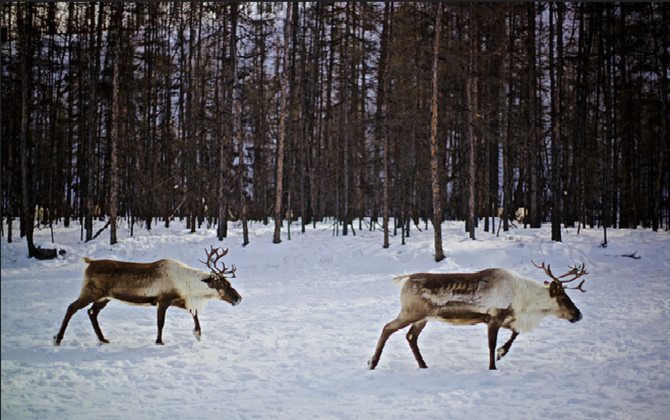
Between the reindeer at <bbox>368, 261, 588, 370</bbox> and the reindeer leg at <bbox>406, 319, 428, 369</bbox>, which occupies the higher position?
the reindeer at <bbox>368, 261, 588, 370</bbox>

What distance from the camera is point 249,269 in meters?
9.35

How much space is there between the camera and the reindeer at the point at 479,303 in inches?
119

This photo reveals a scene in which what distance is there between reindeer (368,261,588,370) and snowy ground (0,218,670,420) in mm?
324

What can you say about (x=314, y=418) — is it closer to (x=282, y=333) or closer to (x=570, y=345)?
(x=282, y=333)

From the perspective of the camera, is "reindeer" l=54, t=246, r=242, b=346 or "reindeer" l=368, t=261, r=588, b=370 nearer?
"reindeer" l=368, t=261, r=588, b=370

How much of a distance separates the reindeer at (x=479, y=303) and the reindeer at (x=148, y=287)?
1.63 m

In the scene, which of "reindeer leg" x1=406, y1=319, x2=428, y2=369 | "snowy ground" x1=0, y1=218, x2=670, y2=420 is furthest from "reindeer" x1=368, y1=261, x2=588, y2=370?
"snowy ground" x1=0, y1=218, x2=670, y2=420

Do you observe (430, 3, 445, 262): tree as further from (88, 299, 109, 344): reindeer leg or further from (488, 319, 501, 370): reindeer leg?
(88, 299, 109, 344): reindeer leg

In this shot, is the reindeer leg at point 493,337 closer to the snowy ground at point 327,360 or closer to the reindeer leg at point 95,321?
the snowy ground at point 327,360


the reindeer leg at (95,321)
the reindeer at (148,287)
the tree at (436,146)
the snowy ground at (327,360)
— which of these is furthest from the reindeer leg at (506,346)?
the tree at (436,146)

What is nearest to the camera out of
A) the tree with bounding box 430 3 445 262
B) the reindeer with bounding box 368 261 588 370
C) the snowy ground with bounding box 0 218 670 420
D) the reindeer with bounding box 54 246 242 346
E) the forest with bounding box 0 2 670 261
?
the snowy ground with bounding box 0 218 670 420

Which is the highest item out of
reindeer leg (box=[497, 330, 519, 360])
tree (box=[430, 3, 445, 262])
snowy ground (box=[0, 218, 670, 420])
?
tree (box=[430, 3, 445, 262])

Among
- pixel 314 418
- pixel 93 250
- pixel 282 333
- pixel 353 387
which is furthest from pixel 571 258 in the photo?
pixel 93 250

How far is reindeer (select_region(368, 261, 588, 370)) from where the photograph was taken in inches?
119
